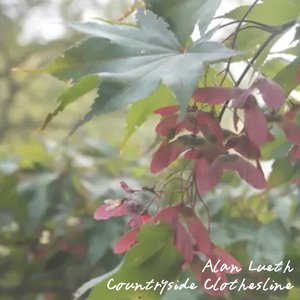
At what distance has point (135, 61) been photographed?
1.26 feet

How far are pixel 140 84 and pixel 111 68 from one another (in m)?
0.03

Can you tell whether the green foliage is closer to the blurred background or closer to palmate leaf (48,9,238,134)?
palmate leaf (48,9,238,134)

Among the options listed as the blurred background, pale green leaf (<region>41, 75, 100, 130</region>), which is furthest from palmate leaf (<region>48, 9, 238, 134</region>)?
the blurred background

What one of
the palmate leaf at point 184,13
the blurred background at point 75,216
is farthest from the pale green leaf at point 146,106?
the blurred background at point 75,216

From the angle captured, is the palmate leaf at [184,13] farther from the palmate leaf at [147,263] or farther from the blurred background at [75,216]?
the blurred background at [75,216]

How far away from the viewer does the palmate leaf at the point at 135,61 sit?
355 millimetres

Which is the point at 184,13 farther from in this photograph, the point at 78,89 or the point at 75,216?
the point at 75,216

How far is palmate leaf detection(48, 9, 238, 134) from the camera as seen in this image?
0.36 metres

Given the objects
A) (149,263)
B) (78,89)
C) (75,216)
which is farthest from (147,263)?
(75,216)

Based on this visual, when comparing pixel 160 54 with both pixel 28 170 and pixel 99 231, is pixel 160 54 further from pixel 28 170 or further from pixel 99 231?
pixel 28 170

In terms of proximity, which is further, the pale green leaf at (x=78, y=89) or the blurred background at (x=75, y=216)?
the blurred background at (x=75, y=216)

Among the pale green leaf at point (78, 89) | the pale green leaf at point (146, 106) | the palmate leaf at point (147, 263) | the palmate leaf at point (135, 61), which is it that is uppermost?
the palmate leaf at point (135, 61)

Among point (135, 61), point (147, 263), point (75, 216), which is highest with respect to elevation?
point (135, 61)

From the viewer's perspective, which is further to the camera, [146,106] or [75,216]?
[75,216]
